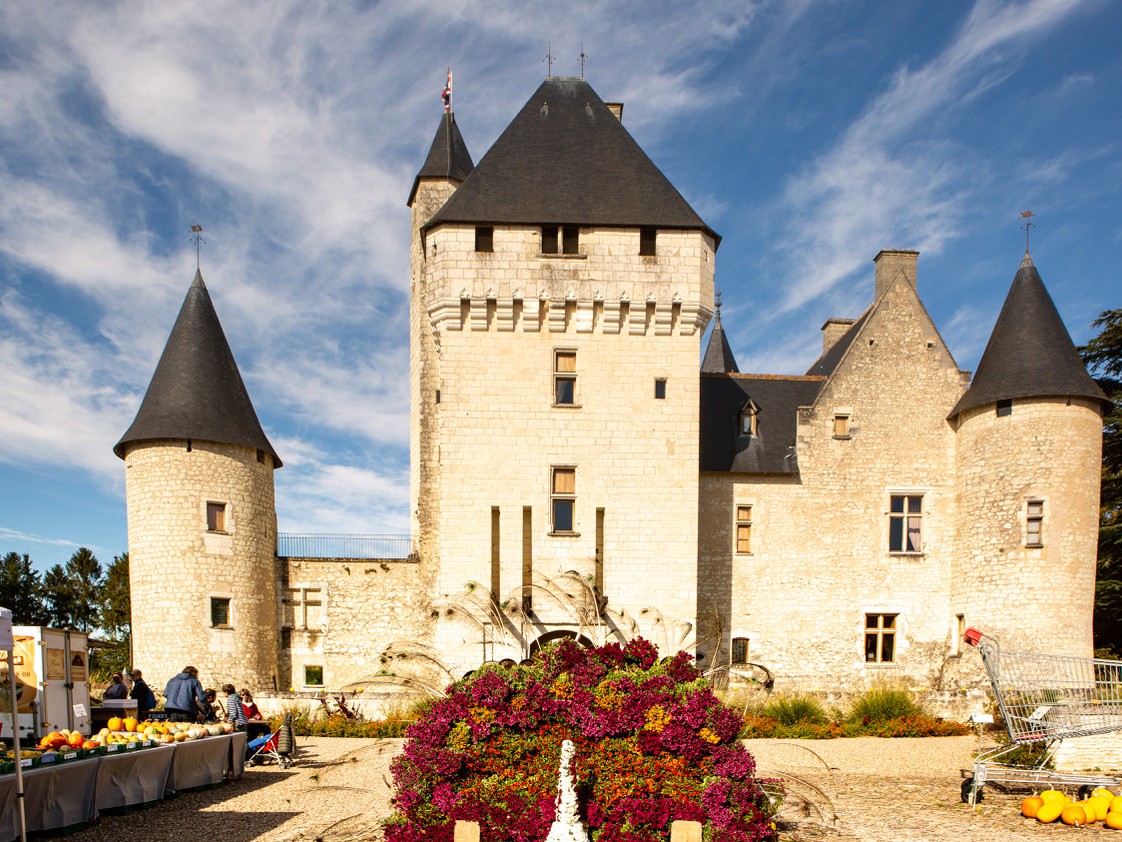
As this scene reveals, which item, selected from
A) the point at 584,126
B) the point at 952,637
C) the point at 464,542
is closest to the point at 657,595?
the point at 464,542

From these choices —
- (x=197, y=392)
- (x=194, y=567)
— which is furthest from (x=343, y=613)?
(x=197, y=392)

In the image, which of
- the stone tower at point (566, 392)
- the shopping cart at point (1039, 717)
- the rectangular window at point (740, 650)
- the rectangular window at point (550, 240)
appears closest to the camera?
the shopping cart at point (1039, 717)

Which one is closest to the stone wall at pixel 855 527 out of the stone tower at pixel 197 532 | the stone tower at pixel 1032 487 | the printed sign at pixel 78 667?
the stone tower at pixel 1032 487

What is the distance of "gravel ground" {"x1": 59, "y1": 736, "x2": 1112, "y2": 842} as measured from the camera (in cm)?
906

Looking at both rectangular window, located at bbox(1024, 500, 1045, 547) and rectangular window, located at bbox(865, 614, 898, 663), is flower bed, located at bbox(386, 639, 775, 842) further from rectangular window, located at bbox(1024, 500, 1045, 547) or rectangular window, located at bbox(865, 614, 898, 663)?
rectangular window, located at bbox(865, 614, 898, 663)

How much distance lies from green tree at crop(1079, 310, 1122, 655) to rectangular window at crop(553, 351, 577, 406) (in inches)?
470

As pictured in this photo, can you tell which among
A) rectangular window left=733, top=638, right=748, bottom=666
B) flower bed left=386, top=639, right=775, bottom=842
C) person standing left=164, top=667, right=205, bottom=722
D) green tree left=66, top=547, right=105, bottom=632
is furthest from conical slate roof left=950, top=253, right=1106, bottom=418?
green tree left=66, top=547, right=105, bottom=632

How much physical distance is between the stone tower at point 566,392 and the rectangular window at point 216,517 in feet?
15.3

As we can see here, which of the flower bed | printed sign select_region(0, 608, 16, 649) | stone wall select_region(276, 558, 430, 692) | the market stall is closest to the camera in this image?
printed sign select_region(0, 608, 16, 649)

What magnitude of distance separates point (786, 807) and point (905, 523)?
11664 mm

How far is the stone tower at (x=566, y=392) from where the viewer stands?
Result: 18125 millimetres

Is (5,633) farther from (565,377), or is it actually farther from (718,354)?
(718,354)

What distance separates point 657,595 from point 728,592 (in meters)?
2.65

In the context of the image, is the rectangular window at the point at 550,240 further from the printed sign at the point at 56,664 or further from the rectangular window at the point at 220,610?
the printed sign at the point at 56,664
